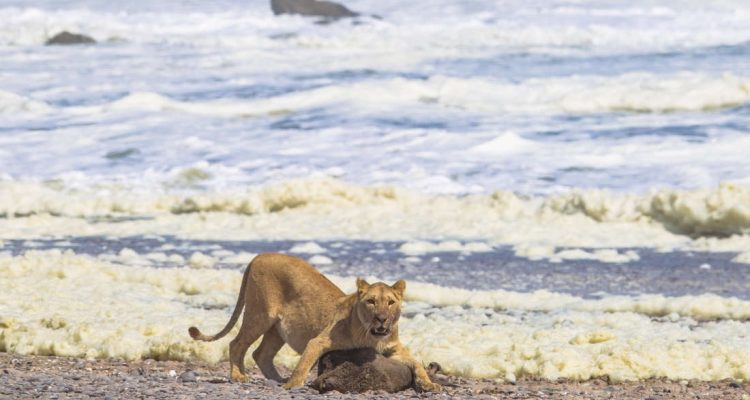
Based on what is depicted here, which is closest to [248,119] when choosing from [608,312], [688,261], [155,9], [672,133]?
[672,133]

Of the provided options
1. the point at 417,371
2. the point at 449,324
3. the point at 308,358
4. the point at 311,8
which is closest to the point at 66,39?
the point at 311,8

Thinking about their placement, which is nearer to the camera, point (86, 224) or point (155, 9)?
point (86, 224)

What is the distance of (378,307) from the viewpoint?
593cm

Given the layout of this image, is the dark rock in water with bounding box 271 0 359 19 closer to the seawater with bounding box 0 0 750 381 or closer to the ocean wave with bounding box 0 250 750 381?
the seawater with bounding box 0 0 750 381

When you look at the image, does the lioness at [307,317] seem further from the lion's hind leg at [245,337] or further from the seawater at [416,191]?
the seawater at [416,191]

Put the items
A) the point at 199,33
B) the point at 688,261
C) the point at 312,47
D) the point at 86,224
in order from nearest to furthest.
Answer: the point at 688,261, the point at 86,224, the point at 312,47, the point at 199,33

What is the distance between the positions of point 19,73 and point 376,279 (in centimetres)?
2650

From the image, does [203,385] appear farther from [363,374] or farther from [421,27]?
[421,27]

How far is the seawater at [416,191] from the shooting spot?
27.9 feet

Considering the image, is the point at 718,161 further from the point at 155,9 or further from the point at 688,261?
the point at 155,9

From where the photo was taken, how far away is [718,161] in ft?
63.3

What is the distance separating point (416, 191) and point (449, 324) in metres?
9.42

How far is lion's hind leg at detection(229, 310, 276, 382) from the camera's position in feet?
21.8

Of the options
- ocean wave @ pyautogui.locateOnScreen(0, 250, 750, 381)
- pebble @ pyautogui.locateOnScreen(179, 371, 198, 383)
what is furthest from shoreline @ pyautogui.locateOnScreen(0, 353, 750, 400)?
ocean wave @ pyautogui.locateOnScreen(0, 250, 750, 381)
